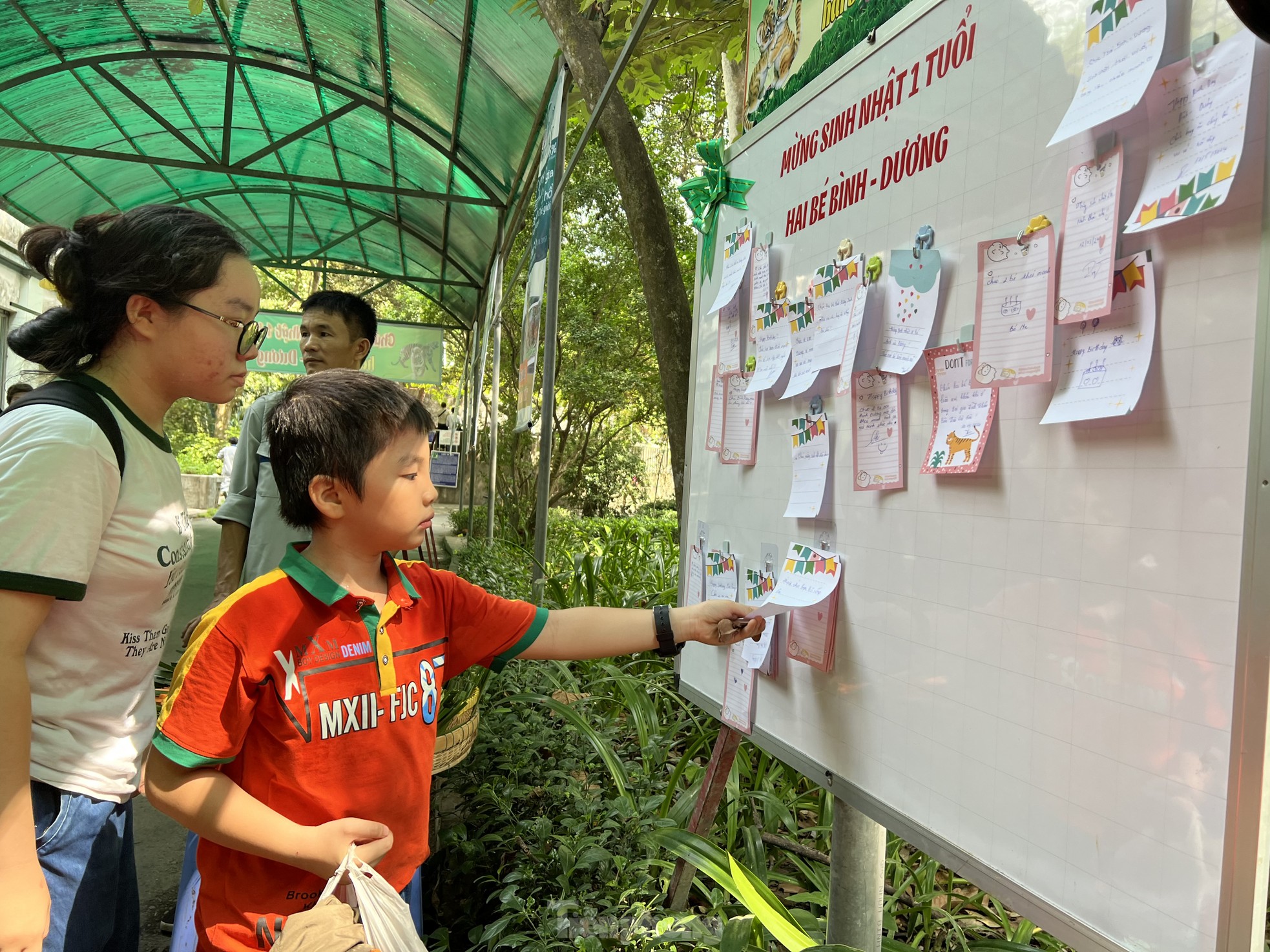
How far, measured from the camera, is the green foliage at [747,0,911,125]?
130 cm

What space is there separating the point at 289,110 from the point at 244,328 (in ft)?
30.6

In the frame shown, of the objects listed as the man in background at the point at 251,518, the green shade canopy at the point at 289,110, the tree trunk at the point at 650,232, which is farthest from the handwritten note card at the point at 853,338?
the green shade canopy at the point at 289,110

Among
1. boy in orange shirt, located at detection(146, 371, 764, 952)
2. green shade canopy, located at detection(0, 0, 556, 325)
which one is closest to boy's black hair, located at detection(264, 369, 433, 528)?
boy in orange shirt, located at detection(146, 371, 764, 952)

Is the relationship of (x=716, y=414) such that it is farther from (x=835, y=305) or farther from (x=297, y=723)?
(x=297, y=723)

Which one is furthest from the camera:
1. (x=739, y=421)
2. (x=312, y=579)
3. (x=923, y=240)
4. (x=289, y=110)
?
(x=289, y=110)

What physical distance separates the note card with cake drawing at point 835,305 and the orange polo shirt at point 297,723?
30.9 inches

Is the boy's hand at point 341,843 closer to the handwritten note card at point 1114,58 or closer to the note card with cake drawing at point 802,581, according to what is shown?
the note card with cake drawing at point 802,581

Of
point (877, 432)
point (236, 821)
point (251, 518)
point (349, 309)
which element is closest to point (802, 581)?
point (877, 432)

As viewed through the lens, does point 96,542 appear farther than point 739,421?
No

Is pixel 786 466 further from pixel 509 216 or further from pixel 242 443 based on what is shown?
pixel 509 216

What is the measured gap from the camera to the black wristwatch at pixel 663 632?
148 centimetres

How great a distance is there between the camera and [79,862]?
47.4 inches

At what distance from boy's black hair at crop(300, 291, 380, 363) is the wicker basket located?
1.36 metres

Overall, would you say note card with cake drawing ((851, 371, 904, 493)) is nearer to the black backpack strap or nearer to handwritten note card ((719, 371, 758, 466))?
handwritten note card ((719, 371, 758, 466))
